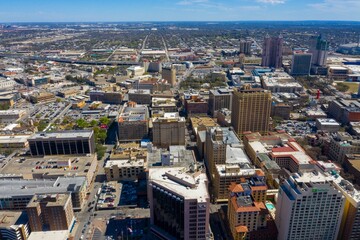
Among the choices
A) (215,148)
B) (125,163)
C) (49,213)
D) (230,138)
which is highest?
(215,148)

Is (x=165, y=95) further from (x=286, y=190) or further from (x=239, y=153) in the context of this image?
(x=286, y=190)

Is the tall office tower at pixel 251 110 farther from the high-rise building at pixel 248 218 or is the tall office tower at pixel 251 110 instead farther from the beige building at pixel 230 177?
the high-rise building at pixel 248 218

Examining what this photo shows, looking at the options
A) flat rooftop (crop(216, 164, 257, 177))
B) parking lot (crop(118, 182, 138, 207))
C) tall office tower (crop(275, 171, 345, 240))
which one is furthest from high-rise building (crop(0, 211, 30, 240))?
tall office tower (crop(275, 171, 345, 240))

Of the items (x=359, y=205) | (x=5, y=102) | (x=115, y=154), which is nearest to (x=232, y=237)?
(x=359, y=205)

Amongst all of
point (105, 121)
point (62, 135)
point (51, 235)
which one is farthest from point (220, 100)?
point (51, 235)

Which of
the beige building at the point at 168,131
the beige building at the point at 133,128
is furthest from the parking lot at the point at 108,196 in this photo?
the beige building at the point at 133,128

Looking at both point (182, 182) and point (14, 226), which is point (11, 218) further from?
point (182, 182)
